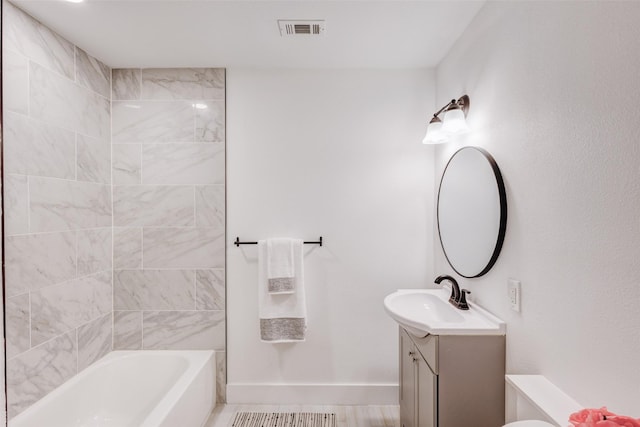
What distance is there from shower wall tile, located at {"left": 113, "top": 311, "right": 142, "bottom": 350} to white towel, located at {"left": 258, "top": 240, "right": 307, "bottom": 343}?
2.99ft

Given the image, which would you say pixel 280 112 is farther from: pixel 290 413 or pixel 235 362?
pixel 290 413

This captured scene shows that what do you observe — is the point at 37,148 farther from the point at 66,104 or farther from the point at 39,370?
the point at 39,370

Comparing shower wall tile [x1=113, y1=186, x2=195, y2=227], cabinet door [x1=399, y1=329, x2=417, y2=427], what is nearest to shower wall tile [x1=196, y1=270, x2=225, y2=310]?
shower wall tile [x1=113, y1=186, x2=195, y2=227]

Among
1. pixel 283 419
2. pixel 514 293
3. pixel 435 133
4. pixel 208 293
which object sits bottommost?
pixel 283 419

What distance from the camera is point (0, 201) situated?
0.74 metres

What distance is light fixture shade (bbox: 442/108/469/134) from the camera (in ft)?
5.68

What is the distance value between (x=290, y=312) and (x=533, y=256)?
155cm

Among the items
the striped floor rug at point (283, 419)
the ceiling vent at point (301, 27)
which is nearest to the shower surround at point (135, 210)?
the striped floor rug at point (283, 419)

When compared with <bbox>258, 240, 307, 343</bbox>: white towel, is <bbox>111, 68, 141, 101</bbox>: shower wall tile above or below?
above

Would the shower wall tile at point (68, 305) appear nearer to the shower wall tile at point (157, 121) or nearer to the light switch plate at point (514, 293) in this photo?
the shower wall tile at point (157, 121)

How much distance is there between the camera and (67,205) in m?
1.97

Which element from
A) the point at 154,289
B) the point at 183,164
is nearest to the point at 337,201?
the point at 183,164

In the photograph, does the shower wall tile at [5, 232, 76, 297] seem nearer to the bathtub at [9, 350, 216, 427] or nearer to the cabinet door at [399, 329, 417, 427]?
the bathtub at [9, 350, 216, 427]

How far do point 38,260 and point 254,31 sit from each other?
173cm
